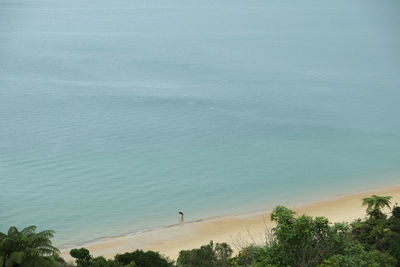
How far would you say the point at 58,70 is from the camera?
77.6 m

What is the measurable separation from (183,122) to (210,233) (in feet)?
79.5

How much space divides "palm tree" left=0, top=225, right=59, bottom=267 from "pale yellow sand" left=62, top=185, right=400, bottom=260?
12.3m

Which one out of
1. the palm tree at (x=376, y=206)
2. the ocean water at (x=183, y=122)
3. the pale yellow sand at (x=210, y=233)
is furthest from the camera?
the ocean water at (x=183, y=122)

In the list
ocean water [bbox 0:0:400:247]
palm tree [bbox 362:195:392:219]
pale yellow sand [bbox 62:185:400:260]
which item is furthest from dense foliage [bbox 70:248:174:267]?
palm tree [bbox 362:195:392:219]

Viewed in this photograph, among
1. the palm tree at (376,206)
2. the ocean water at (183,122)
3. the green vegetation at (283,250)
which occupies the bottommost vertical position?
the green vegetation at (283,250)

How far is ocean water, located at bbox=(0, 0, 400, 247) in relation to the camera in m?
41.2

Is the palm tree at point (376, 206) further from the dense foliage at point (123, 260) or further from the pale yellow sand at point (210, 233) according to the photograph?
the dense foliage at point (123, 260)

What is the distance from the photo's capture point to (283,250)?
14.7m

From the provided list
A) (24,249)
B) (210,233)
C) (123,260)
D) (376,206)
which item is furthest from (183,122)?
(24,249)

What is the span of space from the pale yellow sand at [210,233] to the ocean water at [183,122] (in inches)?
81.7

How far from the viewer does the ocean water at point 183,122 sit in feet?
135

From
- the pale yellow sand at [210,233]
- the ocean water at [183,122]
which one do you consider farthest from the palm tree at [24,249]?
the ocean water at [183,122]

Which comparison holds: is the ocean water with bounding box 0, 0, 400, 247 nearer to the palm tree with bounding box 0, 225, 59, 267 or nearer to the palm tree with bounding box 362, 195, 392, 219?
the palm tree with bounding box 362, 195, 392, 219

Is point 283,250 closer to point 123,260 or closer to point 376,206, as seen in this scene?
point 123,260
